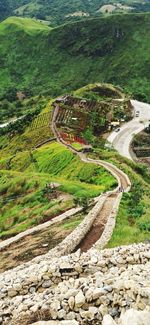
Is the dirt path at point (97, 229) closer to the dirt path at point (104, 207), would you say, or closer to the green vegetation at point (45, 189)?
the dirt path at point (104, 207)

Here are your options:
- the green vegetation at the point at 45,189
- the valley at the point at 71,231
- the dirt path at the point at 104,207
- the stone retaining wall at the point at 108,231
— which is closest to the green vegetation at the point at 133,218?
the valley at the point at 71,231

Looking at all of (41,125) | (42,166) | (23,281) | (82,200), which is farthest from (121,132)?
(23,281)

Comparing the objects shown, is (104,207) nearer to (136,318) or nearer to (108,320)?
(108,320)

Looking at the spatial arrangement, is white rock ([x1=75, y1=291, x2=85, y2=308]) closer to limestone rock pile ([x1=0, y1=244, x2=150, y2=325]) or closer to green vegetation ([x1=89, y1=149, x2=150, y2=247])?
limestone rock pile ([x1=0, y1=244, x2=150, y2=325])

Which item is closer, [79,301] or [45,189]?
[79,301]

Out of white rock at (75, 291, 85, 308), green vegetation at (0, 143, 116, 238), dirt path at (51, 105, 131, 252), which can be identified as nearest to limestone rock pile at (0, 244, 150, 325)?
white rock at (75, 291, 85, 308)

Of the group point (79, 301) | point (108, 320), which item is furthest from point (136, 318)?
point (79, 301)
